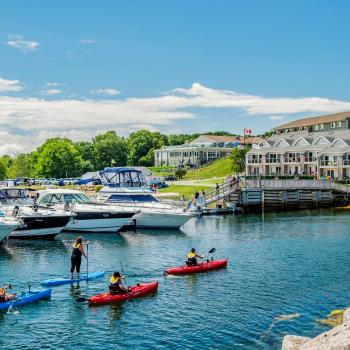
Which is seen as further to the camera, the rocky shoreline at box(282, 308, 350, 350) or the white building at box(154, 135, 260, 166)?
the white building at box(154, 135, 260, 166)

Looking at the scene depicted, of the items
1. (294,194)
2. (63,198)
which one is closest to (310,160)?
(294,194)

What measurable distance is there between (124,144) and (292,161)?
98.4 m

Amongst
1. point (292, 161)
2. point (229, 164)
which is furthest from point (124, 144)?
point (292, 161)

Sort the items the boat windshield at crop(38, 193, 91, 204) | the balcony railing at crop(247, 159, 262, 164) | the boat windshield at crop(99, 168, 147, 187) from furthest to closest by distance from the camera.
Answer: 1. the balcony railing at crop(247, 159, 262, 164)
2. the boat windshield at crop(99, 168, 147, 187)
3. the boat windshield at crop(38, 193, 91, 204)

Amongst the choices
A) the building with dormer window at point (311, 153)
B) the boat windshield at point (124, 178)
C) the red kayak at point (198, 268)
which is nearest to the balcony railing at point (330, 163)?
the building with dormer window at point (311, 153)

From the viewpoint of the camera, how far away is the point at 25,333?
23.1 m

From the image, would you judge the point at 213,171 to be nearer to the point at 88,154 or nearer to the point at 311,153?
the point at 311,153

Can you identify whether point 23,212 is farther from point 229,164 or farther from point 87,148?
point 87,148

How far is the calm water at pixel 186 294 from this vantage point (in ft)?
74.7

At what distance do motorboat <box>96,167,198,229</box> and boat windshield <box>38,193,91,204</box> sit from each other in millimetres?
4533

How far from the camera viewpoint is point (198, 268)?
34.7m

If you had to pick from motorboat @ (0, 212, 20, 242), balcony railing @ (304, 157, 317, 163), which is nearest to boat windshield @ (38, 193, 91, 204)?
motorboat @ (0, 212, 20, 242)

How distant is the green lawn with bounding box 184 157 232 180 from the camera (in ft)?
435

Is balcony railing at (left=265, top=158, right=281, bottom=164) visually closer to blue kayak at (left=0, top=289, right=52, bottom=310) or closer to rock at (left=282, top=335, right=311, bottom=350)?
blue kayak at (left=0, top=289, right=52, bottom=310)
